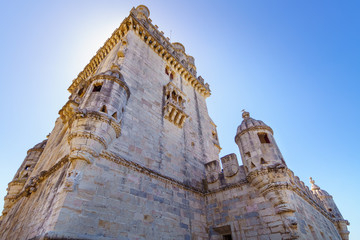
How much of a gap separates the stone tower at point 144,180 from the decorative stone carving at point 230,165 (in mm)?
62

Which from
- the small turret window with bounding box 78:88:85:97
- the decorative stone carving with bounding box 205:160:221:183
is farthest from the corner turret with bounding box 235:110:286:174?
the small turret window with bounding box 78:88:85:97

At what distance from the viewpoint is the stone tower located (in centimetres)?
745

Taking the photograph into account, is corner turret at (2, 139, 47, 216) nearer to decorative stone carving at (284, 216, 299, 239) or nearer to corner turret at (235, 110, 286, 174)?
corner turret at (235, 110, 286, 174)

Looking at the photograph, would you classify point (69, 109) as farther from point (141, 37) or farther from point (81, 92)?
point (141, 37)

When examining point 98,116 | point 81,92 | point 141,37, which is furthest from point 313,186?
point 81,92

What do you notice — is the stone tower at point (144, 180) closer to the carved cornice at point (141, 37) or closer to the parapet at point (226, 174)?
the parapet at point (226, 174)

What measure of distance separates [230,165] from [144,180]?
5.47 meters

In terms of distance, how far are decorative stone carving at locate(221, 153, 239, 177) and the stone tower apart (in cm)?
6

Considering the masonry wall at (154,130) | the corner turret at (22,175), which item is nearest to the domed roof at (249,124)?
the masonry wall at (154,130)

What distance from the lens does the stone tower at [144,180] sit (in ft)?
24.5

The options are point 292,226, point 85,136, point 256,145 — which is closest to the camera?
point 85,136

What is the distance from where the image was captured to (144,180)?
9500 mm

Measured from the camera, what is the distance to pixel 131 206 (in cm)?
830

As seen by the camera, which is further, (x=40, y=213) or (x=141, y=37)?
(x=141, y=37)
